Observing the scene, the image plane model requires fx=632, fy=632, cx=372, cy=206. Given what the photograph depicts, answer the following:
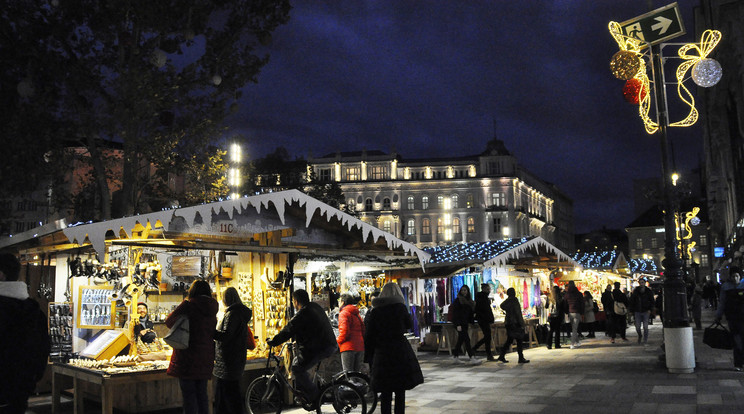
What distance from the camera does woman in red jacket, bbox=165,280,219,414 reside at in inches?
249

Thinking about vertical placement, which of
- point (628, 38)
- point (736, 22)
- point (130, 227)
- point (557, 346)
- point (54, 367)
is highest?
point (736, 22)

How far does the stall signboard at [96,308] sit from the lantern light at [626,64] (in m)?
9.90

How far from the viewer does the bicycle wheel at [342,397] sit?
7.92 meters

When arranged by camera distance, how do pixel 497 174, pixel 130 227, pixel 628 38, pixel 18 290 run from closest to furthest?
pixel 18 290
pixel 130 227
pixel 628 38
pixel 497 174

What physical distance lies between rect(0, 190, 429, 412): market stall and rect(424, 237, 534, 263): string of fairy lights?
6.20m

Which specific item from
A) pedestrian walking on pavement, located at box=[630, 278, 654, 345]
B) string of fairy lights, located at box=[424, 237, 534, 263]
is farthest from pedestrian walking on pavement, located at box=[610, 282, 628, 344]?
string of fairy lights, located at box=[424, 237, 534, 263]

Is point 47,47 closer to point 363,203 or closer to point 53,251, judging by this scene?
point 53,251

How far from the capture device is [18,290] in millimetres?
4359

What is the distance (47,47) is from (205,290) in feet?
42.5

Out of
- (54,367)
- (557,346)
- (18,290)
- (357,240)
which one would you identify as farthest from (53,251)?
(557,346)

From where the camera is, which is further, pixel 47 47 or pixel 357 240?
pixel 47 47

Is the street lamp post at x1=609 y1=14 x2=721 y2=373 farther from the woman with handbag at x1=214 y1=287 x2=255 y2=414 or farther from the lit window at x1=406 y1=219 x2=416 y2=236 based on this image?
the lit window at x1=406 y1=219 x2=416 y2=236

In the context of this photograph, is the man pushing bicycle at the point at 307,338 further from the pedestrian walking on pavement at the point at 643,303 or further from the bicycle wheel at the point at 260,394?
the pedestrian walking on pavement at the point at 643,303

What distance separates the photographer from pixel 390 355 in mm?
6273
